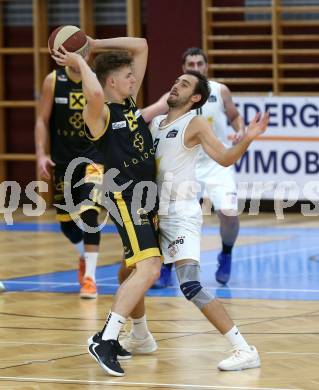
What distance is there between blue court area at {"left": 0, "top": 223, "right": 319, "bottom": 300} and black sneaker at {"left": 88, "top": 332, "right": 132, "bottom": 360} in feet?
7.76

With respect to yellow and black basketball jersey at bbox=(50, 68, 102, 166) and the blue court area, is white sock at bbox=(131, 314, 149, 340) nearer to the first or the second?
the blue court area

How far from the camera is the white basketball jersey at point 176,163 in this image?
6406 mm

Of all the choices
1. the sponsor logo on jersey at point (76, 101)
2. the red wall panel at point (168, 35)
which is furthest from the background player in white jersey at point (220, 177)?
the red wall panel at point (168, 35)

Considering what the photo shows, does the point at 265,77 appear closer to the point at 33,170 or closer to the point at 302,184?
the point at 302,184

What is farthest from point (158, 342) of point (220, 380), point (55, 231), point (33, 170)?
point (33, 170)

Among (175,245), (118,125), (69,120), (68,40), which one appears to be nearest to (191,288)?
(175,245)

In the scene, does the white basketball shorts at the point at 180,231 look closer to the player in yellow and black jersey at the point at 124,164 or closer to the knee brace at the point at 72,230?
the player in yellow and black jersey at the point at 124,164

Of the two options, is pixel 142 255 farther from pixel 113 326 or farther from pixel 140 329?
pixel 140 329

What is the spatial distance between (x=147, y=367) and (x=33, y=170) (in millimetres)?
10337

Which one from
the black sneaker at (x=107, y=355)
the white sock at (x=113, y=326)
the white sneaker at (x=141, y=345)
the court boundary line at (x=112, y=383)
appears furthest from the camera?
the white sneaker at (x=141, y=345)

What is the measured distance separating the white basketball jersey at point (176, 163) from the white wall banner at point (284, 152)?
7767mm

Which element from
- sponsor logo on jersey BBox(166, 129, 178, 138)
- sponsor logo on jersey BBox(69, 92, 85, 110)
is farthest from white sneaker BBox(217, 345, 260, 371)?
sponsor logo on jersey BBox(69, 92, 85, 110)

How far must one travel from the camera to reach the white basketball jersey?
641cm

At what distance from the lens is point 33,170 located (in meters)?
16.3
